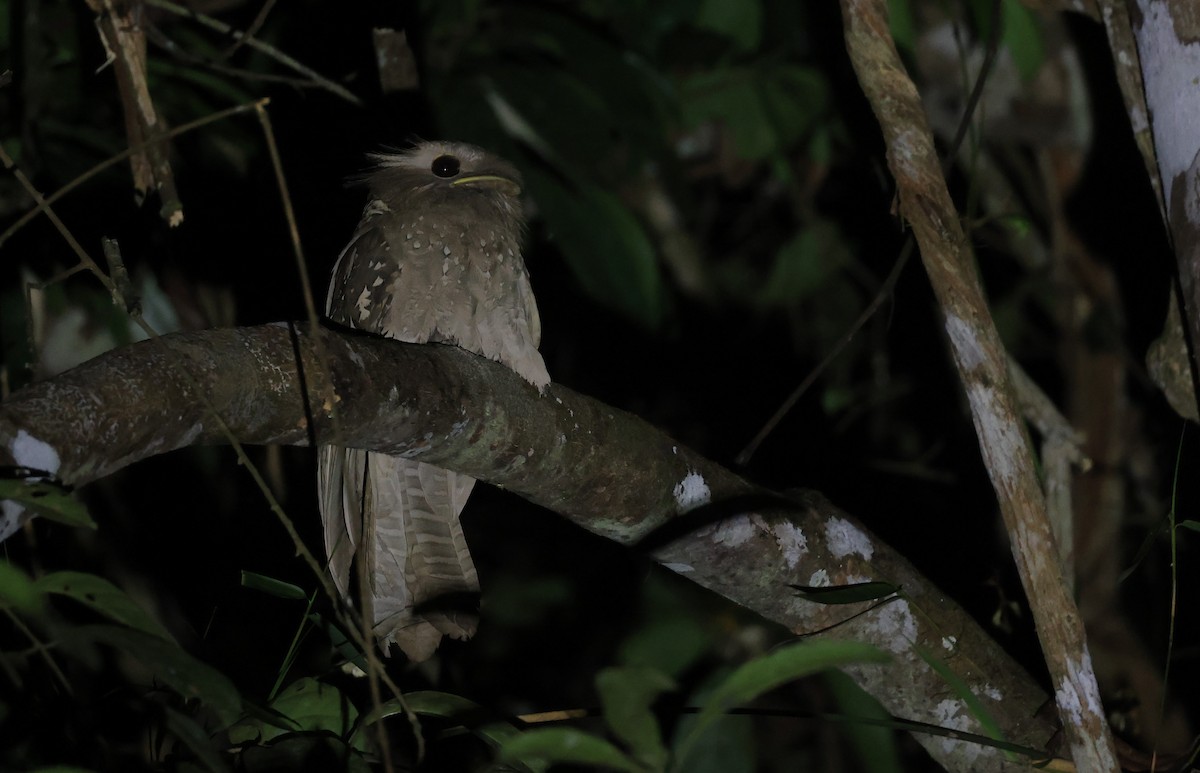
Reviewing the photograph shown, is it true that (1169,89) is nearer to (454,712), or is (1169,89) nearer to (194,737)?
(454,712)

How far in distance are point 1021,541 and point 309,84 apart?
188cm

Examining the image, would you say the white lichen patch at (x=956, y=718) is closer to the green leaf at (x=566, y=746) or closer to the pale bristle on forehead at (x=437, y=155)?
the green leaf at (x=566, y=746)

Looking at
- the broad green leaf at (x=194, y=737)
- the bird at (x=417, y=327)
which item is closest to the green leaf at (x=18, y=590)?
the broad green leaf at (x=194, y=737)

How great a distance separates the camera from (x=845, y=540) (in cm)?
219

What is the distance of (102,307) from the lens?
10.3 feet

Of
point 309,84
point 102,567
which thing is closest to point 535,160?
point 309,84

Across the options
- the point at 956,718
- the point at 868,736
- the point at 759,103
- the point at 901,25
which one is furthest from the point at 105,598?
the point at 759,103

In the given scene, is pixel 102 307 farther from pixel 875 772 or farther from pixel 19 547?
pixel 875 772

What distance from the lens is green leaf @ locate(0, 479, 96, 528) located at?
1181 mm

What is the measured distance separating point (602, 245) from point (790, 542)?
1340mm

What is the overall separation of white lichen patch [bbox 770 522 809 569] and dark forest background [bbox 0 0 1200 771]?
0.36 m

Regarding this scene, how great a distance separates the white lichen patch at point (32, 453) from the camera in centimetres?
125

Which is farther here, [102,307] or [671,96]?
[671,96]

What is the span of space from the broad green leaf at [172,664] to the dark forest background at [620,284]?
315 mm
